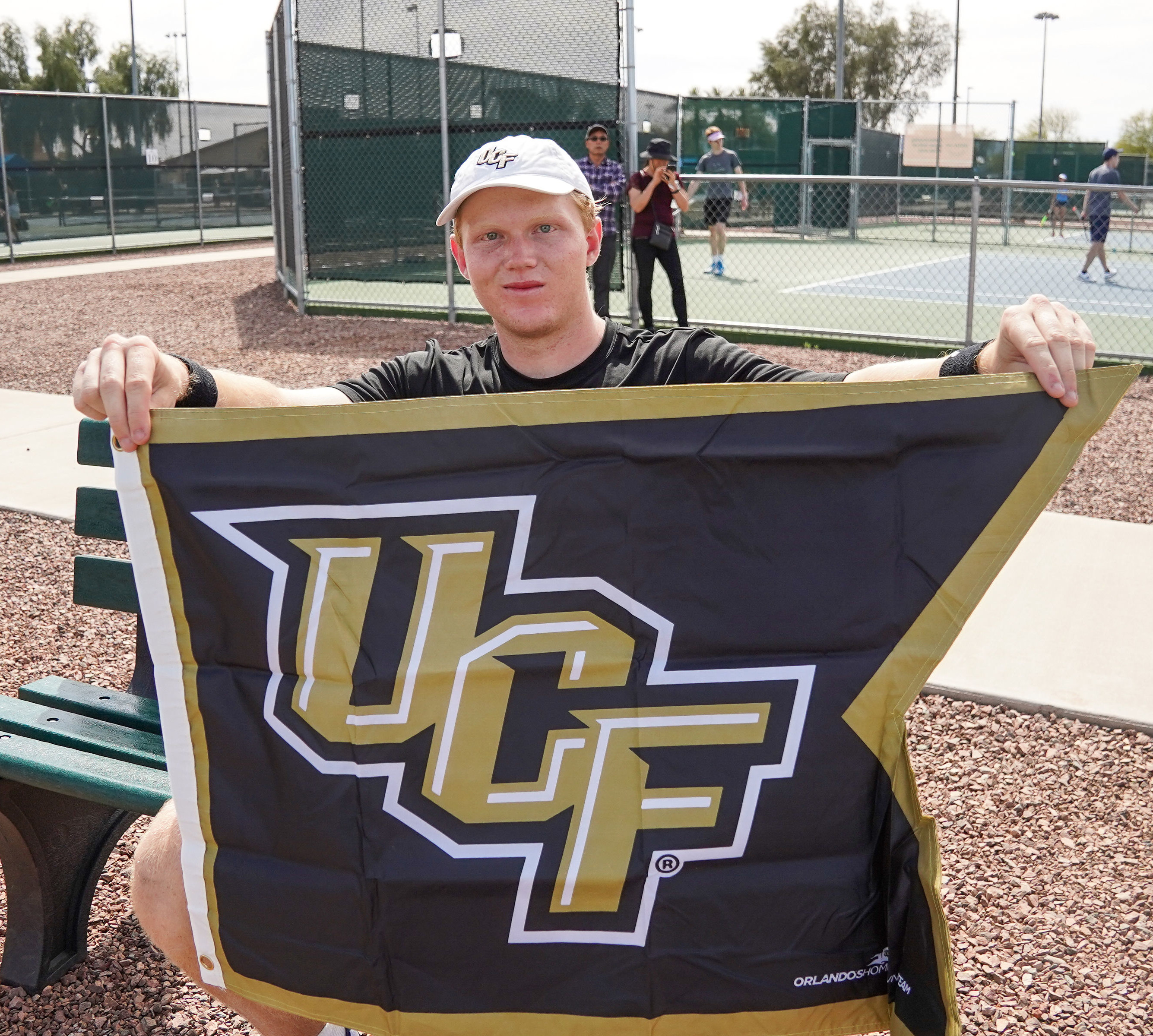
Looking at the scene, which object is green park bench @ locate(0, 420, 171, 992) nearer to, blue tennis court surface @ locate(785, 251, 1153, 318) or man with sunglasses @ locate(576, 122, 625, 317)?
man with sunglasses @ locate(576, 122, 625, 317)

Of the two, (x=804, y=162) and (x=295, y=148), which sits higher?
(x=804, y=162)

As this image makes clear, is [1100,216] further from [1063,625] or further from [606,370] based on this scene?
[606,370]

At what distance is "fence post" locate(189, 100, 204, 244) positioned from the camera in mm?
26266

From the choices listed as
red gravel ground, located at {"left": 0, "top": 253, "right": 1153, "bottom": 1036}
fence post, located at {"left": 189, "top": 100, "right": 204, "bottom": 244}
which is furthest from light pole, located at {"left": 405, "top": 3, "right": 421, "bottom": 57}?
fence post, located at {"left": 189, "top": 100, "right": 204, "bottom": 244}

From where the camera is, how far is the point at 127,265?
21.7 m

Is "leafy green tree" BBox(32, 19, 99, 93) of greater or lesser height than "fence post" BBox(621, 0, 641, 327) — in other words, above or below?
above

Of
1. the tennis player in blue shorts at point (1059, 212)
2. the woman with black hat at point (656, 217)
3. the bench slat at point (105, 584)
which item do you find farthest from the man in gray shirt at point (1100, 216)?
the bench slat at point (105, 584)

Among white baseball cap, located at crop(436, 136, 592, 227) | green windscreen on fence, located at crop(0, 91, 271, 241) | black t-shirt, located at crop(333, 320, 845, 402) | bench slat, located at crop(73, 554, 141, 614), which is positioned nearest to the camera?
white baseball cap, located at crop(436, 136, 592, 227)

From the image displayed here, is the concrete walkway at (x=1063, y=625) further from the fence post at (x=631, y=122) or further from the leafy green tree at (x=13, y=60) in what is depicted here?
the leafy green tree at (x=13, y=60)

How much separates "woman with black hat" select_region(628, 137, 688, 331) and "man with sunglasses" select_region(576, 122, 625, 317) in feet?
0.55

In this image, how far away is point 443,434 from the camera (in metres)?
1.99

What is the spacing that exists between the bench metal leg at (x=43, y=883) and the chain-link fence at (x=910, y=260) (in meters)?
8.91

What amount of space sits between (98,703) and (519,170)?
1.68 m

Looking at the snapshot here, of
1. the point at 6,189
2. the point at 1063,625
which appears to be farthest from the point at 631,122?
the point at 6,189
